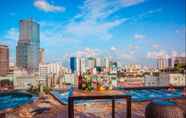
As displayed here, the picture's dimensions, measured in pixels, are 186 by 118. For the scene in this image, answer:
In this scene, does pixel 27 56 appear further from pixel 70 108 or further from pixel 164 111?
pixel 164 111

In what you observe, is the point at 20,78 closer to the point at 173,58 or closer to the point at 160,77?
the point at 160,77

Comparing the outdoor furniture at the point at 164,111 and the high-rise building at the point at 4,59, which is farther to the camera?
the high-rise building at the point at 4,59

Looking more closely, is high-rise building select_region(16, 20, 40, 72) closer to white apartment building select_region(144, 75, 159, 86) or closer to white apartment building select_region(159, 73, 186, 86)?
white apartment building select_region(144, 75, 159, 86)

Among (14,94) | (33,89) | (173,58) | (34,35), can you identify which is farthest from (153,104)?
(34,35)

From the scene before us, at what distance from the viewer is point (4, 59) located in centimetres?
3238

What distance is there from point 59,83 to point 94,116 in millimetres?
17822

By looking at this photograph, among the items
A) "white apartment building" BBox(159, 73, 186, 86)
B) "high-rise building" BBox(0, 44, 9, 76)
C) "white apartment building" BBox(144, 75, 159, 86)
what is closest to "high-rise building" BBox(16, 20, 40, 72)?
"high-rise building" BBox(0, 44, 9, 76)

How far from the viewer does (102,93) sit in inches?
99.4

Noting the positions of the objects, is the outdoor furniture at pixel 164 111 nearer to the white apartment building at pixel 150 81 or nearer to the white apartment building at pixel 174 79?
the white apartment building at pixel 174 79

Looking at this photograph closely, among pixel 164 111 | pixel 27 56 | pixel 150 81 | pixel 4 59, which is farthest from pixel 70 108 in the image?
pixel 27 56

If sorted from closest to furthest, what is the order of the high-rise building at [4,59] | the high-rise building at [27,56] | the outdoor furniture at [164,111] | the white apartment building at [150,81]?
the outdoor furniture at [164,111], the white apartment building at [150,81], the high-rise building at [4,59], the high-rise building at [27,56]

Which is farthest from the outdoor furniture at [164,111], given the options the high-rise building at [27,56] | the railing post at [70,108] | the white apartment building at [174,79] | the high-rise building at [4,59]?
the high-rise building at [27,56]

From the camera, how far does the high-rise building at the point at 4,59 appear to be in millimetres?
31352

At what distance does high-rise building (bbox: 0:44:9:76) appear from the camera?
3135 cm
